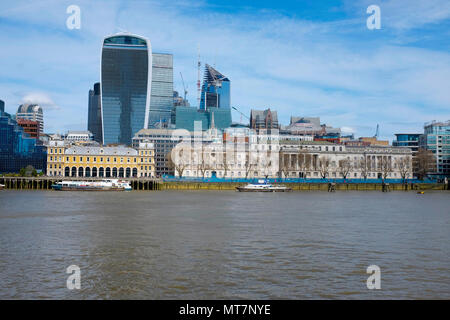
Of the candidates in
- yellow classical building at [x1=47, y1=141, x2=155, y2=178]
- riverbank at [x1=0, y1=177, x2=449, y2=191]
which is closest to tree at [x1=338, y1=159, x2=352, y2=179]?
riverbank at [x1=0, y1=177, x2=449, y2=191]

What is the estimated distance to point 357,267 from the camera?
26125mm

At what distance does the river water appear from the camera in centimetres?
2153

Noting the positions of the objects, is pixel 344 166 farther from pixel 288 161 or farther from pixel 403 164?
pixel 403 164

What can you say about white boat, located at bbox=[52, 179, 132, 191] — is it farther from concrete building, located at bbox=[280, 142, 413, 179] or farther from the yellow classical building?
concrete building, located at bbox=[280, 142, 413, 179]

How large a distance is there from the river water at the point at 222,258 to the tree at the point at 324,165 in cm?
12377

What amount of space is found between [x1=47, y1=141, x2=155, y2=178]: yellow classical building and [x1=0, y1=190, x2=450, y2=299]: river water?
11723cm

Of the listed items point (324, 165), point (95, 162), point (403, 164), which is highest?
point (95, 162)

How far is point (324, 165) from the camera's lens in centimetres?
17588

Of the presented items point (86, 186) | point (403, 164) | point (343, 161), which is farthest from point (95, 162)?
point (403, 164)

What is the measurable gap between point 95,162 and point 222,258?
14125 centimetres

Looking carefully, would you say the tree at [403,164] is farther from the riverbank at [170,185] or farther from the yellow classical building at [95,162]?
the yellow classical building at [95,162]

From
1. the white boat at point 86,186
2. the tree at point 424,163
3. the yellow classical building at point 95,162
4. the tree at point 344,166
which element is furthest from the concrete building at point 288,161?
the white boat at point 86,186

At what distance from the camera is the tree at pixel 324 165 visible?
172 m
